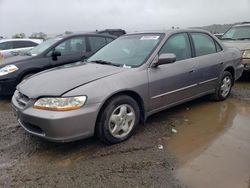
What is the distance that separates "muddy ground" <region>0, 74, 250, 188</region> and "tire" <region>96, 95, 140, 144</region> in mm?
139

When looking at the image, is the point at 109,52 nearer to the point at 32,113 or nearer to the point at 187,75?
the point at 187,75

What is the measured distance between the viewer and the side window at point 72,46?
7211 mm

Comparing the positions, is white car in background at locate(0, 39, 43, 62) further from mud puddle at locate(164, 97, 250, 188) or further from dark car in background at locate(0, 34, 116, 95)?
mud puddle at locate(164, 97, 250, 188)

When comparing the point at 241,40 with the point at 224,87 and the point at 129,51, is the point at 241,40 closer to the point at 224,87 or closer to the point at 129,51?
the point at 224,87

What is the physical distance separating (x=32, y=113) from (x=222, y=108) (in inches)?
147

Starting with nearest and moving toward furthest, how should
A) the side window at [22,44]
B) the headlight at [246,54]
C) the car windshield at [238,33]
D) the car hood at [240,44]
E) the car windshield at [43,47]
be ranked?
the car windshield at [43,47]
the headlight at [246,54]
the car hood at [240,44]
the car windshield at [238,33]
the side window at [22,44]

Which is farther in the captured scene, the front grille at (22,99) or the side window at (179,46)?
the side window at (179,46)

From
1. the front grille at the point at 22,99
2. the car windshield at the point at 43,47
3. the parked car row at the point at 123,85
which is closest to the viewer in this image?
the parked car row at the point at 123,85

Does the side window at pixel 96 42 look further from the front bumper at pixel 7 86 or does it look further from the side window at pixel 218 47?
the side window at pixel 218 47

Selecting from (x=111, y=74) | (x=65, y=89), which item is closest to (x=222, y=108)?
(x=111, y=74)

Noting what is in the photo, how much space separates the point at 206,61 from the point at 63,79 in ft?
9.31

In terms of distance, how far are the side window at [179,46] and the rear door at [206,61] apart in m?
0.21

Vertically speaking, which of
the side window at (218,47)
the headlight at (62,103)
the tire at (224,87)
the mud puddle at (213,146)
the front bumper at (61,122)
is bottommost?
the mud puddle at (213,146)

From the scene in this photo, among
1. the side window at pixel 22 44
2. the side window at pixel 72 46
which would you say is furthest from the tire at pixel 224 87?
the side window at pixel 22 44
